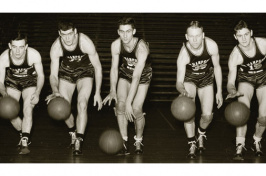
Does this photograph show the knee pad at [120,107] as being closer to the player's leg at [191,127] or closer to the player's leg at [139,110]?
the player's leg at [139,110]

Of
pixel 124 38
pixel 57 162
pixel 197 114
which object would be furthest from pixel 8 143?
pixel 197 114

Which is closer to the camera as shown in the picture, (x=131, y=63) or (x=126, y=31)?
(x=126, y=31)

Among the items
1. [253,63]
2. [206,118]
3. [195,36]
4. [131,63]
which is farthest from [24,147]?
[253,63]

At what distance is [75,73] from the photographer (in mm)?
5422

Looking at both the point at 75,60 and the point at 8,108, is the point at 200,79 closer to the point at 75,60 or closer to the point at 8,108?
the point at 75,60

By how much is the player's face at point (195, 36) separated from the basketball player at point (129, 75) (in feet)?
1.82

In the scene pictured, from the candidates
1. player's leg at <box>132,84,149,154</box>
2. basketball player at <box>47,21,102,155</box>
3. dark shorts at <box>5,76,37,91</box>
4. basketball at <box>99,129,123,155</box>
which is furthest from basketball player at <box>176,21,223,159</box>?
dark shorts at <box>5,76,37,91</box>

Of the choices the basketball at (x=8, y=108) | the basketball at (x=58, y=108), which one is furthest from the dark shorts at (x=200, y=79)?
the basketball at (x=8, y=108)

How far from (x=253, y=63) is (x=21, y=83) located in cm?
286

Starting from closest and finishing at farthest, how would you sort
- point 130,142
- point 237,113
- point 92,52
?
1. point 237,113
2. point 92,52
3. point 130,142

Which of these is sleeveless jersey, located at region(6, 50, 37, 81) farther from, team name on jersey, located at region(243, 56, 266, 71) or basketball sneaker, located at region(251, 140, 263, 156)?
basketball sneaker, located at region(251, 140, 263, 156)

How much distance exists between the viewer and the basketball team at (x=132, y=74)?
5.07 metres

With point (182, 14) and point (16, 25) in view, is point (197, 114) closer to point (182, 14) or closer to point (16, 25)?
point (182, 14)

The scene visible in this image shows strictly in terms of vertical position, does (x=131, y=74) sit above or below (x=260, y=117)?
above
